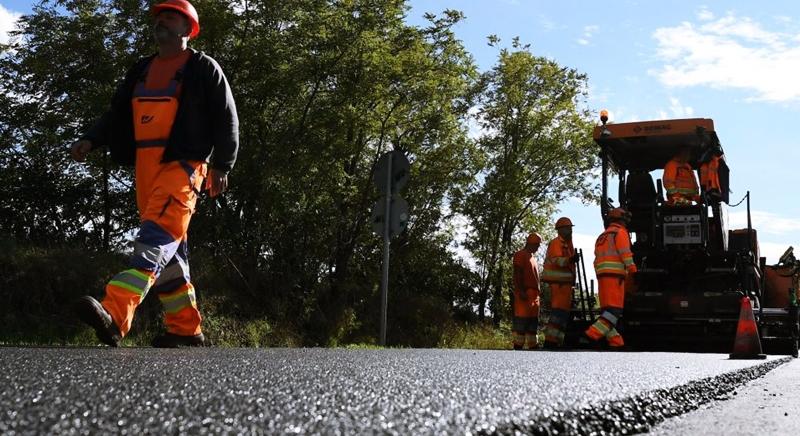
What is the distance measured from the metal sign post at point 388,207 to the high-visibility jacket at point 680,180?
14.1 ft

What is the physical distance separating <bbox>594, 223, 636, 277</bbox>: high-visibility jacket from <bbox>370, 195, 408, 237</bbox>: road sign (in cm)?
264

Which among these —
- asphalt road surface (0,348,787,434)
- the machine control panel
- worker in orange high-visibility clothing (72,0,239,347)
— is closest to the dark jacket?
worker in orange high-visibility clothing (72,0,239,347)

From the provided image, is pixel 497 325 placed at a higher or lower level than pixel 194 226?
lower

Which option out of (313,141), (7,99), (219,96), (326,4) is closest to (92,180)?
(7,99)

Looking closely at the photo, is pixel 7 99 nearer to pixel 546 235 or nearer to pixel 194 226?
pixel 194 226

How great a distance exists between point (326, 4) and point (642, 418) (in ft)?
32.3

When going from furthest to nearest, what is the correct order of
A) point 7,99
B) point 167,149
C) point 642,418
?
point 7,99, point 167,149, point 642,418

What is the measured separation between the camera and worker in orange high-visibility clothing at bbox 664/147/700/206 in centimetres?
1075

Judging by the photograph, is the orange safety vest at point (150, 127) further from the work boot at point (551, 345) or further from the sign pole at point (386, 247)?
the work boot at point (551, 345)

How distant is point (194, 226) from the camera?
10266mm

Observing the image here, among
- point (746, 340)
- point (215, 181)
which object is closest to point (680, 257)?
point (746, 340)

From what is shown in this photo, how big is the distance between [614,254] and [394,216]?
291cm

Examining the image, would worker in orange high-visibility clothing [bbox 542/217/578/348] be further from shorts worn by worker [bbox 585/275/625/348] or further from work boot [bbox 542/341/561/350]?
shorts worn by worker [bbox 585/275/625/348]

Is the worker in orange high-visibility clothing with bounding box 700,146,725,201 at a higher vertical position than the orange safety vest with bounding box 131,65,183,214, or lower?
higher
